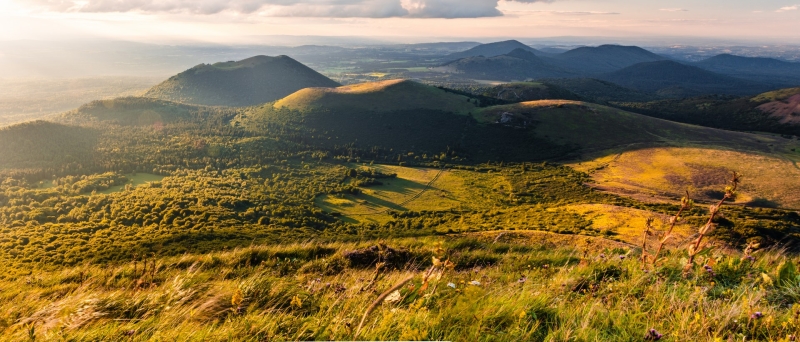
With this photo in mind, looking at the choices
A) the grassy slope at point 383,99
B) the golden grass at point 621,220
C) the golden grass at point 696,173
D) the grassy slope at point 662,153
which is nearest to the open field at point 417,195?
the golden grass at point 621,220

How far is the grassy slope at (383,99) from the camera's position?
176 meters

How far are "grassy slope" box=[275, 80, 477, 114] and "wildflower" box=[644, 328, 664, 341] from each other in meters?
174

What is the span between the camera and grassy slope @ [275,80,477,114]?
176500 mm

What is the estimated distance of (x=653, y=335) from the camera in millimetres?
3000

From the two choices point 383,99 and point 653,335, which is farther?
point 383,99

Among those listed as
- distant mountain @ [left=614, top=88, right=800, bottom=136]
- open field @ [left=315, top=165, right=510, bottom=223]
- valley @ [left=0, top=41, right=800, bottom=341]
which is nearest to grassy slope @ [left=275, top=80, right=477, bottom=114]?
valley @ [left=0, top=41, right=800, bottom=341]

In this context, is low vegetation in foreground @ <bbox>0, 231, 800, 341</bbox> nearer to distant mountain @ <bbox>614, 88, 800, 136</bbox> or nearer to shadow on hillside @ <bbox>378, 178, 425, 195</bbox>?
shadow on hillside @ <bbox>378, 178, 425, 195</bbox>

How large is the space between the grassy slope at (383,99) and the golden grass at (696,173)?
7956 centimetres

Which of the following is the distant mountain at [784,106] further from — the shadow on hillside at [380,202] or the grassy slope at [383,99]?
the shadow on hillside at [380,202]

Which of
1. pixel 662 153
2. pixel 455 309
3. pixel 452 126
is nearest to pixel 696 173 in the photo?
pixel 662 153


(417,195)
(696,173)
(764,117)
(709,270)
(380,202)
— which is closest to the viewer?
(709,270)

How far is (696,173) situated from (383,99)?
127m

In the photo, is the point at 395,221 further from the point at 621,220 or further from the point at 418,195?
the point at 621,220

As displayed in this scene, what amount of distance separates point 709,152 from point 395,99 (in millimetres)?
123118
